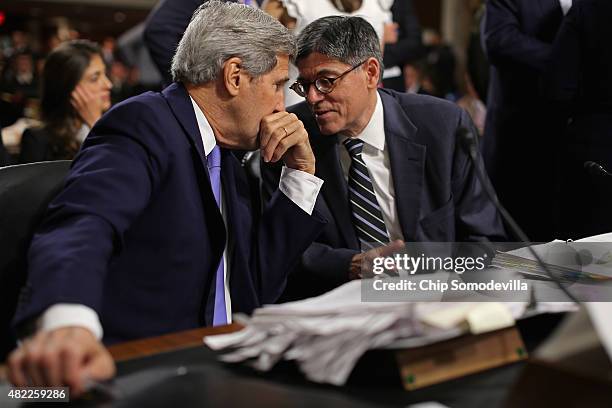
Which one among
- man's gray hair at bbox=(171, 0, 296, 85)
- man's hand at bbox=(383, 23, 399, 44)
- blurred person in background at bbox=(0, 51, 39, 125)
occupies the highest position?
man's gray hair at bbox=(171, 0, 296, 85)

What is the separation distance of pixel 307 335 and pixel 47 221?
52cm

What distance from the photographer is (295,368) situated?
109 cm

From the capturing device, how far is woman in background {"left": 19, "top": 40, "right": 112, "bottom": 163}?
3.33m

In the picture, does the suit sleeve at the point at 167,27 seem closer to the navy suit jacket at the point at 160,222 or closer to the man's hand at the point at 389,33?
the man's hand at the point at 389,33

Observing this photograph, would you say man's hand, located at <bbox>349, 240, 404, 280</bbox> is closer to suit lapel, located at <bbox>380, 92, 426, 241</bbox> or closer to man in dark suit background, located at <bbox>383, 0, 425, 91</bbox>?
suit lapel, located at <bbox>380, 92, 426, 241</bbox>

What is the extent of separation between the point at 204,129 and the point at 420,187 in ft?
2.28

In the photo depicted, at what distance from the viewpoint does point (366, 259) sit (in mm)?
1965

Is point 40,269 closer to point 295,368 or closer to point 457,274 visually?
point 295,368

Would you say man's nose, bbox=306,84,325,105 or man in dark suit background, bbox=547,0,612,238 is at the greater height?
man's nose, bbox=306,84,325,105

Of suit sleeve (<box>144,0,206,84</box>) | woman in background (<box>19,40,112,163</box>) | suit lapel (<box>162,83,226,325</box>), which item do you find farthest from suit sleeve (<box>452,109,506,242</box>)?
woman in background (<box>19,40,112,163</box>)

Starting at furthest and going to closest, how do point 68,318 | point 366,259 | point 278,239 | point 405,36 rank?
point 405,36 < point 366,259 < point 278,239 < point 68,318

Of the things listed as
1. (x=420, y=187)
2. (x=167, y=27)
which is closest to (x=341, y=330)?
(x=420, y=187)

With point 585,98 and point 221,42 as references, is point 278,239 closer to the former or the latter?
point 221,42

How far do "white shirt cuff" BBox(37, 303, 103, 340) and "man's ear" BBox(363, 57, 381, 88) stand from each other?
139cm
